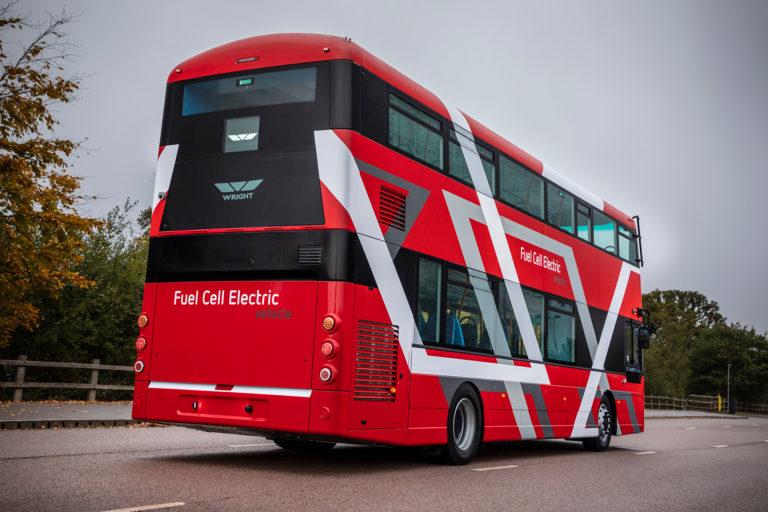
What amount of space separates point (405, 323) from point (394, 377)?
682mm

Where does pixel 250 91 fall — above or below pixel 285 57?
below

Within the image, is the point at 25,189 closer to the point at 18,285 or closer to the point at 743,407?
the point at 18,285

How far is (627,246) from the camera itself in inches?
683

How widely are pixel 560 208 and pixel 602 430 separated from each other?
445 cm

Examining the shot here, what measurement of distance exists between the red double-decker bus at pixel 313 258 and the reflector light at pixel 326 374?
3 cm

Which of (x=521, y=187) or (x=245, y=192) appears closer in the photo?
(x=245, y=192)

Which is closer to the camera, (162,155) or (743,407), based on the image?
(162,155)

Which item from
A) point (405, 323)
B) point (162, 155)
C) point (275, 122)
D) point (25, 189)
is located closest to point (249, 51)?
point (275, 122)

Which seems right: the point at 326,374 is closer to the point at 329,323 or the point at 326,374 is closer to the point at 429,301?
the point at 329,323

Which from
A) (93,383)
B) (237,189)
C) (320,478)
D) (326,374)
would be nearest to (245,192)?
(237,189)

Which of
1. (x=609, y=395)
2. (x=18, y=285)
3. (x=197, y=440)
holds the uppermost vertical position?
(x=18, y=285)

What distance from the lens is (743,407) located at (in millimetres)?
84625

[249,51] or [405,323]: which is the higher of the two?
[249,51]

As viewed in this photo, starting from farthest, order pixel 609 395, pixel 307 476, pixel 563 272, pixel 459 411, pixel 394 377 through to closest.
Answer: pixel 609 395, pixel 563 272, pixel 459 411, pixel 394 377, pixel 307 476
